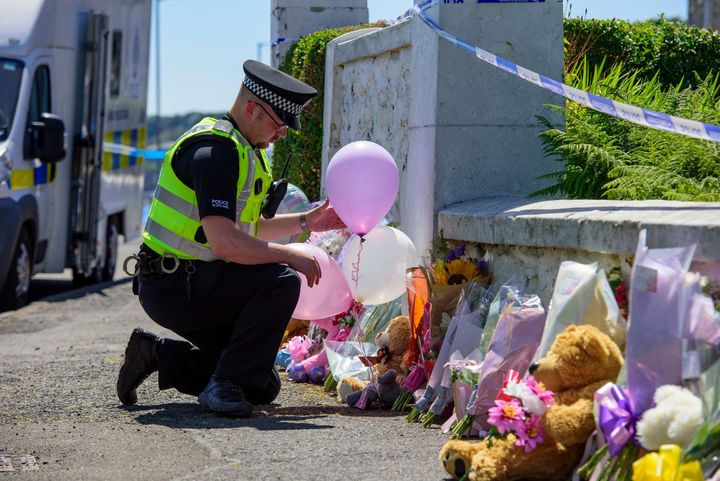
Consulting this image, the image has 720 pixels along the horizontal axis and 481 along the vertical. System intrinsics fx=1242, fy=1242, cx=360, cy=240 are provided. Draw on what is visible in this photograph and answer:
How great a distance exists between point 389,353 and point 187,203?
1.20 meters

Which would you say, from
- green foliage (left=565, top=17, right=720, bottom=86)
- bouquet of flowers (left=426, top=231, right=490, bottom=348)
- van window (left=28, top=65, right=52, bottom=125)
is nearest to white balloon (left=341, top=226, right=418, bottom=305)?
bouquet of flowers (left=426, top=231, right=490, bottom=348)

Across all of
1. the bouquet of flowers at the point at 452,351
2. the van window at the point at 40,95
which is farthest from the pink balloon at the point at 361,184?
the van window at the point at 40,95

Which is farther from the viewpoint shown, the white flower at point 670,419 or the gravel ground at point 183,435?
the gravel ground at point 183,435

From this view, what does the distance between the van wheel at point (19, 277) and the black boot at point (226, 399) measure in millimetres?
5839

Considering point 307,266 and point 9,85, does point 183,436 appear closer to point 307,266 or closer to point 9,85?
point 307,266

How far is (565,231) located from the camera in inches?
186

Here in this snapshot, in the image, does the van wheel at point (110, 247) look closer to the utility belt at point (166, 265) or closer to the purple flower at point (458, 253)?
the utility belt at point (166, 265)

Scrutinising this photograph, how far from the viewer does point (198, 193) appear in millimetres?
5215

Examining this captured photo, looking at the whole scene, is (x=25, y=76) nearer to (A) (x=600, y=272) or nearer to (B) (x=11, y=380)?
(B) (x=11, y=380)

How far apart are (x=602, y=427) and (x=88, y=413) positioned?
2.65 m

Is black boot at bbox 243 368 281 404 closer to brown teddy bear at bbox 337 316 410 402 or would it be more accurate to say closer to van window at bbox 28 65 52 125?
brown teddy bear at bbox 337 316 410 402

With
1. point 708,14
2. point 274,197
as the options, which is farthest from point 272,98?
point 708,14

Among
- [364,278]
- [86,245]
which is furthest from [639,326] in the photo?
[86,245]

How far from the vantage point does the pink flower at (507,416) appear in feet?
12.6
